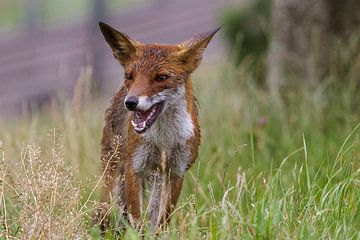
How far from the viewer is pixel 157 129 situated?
707cm

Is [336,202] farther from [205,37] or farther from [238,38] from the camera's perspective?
[238,38]

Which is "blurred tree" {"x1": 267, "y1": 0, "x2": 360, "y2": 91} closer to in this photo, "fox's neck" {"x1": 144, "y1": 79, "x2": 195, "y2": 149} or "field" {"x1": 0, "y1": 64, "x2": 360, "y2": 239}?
"field" {"x1": 0, "y1": 64, "x2": 360, "y2": 239}

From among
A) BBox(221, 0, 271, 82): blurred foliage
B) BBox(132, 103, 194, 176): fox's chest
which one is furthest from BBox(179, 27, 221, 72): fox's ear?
BBox(221, 0, 271, 82): blurred foliage

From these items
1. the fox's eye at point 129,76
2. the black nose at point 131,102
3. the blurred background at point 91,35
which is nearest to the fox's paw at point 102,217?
the black nose at point 131,102

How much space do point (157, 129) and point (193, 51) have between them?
1.91ft

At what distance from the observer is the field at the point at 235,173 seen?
616 centimetres

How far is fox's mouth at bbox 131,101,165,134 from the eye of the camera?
6.79 metres

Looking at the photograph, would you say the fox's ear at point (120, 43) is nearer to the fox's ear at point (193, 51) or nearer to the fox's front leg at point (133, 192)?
the fox's ear at point (193, 51)

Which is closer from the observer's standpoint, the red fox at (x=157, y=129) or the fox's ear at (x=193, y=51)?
the red fox at (x=157, y=129)

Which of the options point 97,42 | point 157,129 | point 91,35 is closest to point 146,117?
point 157,129

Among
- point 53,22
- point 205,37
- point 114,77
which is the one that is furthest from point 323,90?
point 53,22

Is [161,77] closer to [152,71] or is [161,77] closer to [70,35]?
[152,71]

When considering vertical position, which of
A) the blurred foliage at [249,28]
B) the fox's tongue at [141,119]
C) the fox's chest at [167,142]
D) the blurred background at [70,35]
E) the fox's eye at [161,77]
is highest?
the fox's eye at [161,77]

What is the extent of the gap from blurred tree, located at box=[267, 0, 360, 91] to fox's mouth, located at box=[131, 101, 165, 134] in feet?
13.1
